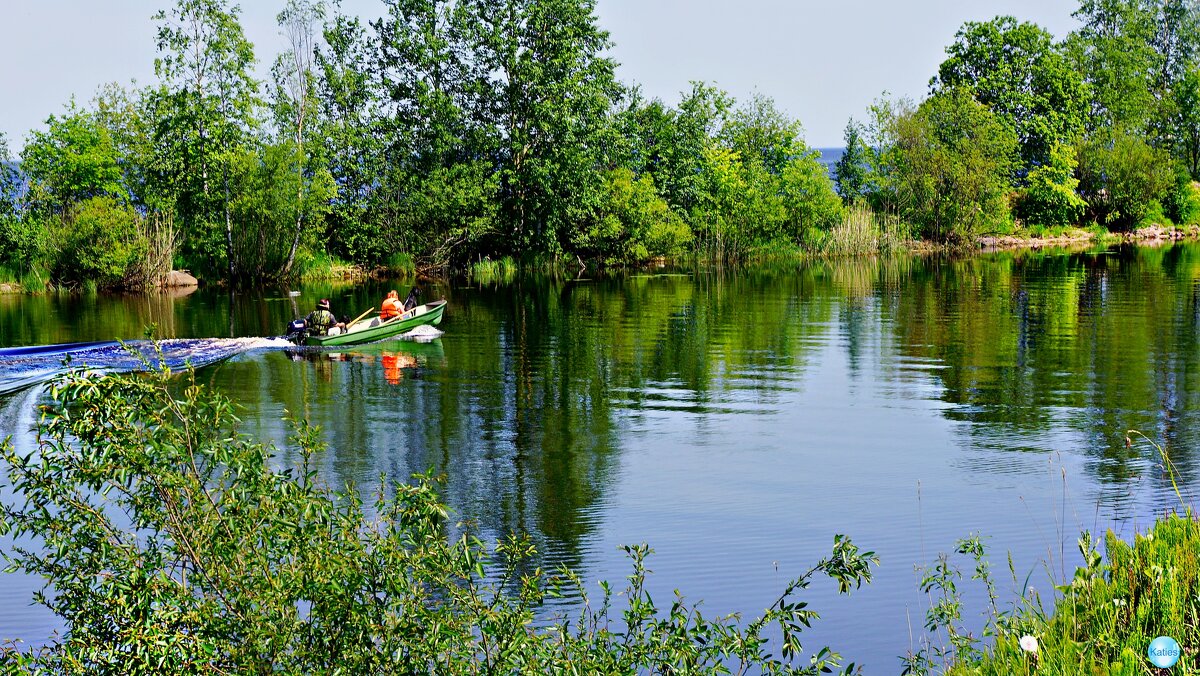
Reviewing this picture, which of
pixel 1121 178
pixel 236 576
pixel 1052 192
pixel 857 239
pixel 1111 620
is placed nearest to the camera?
pixel 236 576

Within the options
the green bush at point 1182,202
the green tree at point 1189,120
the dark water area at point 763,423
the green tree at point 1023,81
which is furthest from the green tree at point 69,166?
the green tree at point 1189,120

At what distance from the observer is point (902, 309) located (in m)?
32.8

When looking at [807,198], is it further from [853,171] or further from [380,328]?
[380,328]

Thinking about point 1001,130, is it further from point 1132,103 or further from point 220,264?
point 220,264

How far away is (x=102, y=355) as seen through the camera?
23516 millimetres

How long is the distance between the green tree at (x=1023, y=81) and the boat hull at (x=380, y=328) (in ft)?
154

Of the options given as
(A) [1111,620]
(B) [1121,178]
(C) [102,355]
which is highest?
(B) [1121,178]

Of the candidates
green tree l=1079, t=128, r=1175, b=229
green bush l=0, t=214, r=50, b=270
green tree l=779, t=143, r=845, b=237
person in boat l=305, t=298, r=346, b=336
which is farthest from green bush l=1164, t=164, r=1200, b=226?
green bush l=0, t=214, r=50, b=270

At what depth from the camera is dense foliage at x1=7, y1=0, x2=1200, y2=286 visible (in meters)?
46.0

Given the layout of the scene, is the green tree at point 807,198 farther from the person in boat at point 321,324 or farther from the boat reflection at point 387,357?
the person in boat at point 321,324

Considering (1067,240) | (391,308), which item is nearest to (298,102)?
(391,308)

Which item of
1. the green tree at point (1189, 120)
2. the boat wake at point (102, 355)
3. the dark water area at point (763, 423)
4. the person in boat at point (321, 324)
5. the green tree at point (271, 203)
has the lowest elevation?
the dark water area at point (763, 423)

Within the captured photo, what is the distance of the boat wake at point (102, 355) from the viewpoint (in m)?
21.5

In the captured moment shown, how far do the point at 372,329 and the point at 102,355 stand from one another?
19.2ft
